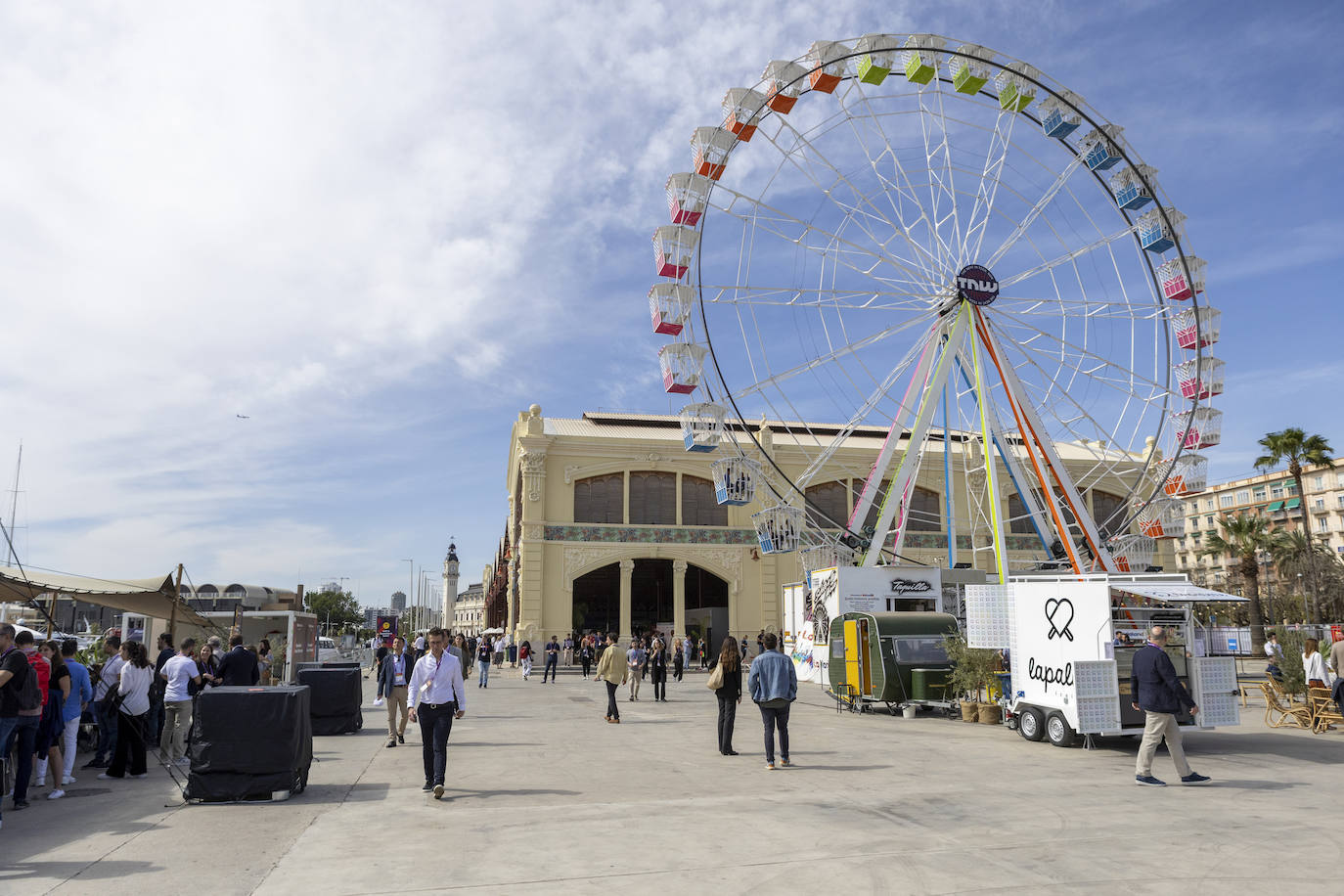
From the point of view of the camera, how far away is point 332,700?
50.5 ft

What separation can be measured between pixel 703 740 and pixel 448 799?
568 cm

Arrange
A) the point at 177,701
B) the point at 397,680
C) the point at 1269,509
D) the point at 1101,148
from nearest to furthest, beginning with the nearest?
the point at 177,701 → the point at 397,680 → the point at 1101,148 → the point at 1269,509

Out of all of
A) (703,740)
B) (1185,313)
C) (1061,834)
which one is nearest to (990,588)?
(703,740)

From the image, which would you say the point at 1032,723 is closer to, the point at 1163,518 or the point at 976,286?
the point at 976,286

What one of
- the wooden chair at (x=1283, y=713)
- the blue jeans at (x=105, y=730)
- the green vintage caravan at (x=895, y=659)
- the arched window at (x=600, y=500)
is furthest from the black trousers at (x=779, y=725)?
the arched window at (x=600, y=500)

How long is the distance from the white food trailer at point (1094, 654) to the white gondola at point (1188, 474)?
1598cm

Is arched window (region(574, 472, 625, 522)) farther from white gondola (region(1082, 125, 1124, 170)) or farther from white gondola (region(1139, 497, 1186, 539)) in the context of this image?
white gondola (region(1082, 125, 1124, 170))

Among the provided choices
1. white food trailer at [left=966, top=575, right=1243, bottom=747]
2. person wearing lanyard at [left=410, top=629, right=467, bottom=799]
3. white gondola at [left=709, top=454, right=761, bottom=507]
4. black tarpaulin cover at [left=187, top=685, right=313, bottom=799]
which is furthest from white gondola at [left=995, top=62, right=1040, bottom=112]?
black tarpaulin cover at [left=187, top=685, right=313, bottom=799]

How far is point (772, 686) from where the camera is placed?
11562 millimetres

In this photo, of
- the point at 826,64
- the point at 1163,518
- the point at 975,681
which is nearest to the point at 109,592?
the point at 975,681

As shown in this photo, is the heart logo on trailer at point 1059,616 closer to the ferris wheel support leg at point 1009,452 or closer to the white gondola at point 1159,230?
the ferris wheel support leg at point 1009,452

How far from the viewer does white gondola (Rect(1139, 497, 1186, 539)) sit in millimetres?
29266

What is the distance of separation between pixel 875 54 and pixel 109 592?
2142 centimetres

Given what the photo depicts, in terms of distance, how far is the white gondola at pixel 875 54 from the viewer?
2462 cm
